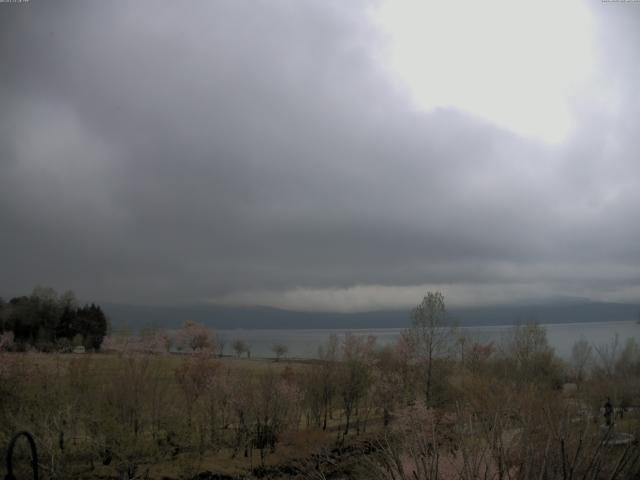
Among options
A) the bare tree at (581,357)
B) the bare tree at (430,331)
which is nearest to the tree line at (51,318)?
the bare tree at (430,331)

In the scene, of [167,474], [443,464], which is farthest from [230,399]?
[443,464]

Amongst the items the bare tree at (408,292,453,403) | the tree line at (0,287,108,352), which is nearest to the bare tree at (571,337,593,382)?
the bare tree at (408,292,453,403)

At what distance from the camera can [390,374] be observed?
2128 inches

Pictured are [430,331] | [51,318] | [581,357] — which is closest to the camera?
[430,331]

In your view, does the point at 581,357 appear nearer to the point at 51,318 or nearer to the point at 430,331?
the point at 430,331

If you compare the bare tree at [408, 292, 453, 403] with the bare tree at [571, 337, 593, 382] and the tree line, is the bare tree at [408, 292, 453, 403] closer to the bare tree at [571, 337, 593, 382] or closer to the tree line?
the bare tree at [571, 337, 593, 382]

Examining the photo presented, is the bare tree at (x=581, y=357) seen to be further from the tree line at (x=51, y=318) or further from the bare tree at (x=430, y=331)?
the tree line at (x=51, y=318)

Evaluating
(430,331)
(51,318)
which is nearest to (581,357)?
(430,331)

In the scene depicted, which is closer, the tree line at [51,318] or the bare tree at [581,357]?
the bare tree at [581,357]

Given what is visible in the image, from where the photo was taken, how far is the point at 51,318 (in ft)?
366

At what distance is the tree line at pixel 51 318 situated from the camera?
104812 mm

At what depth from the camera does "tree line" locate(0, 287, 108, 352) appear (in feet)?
344

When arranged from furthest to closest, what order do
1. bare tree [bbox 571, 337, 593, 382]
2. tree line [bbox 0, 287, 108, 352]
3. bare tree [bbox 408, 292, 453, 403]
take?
tree line [bbox 0, 287, 108, 352], bare tree [bbox 571, 337, 593, 382], bare tree [bbox 408, 292, 453, 403]

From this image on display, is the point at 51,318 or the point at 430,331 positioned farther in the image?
the point at 51,318
